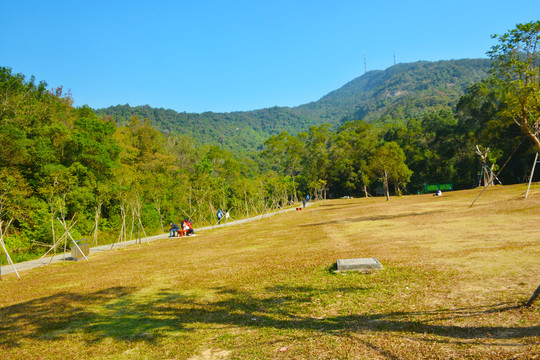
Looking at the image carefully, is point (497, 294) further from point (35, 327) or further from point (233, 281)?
point (35, 327)

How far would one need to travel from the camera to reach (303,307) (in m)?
6.29

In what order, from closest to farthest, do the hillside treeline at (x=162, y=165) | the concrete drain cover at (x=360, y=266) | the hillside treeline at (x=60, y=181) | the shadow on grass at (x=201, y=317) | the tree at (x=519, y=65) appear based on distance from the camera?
the shadow on grass at (x=201, y=317), the concrete drain cover at (x=360, y=266), the tree at (x=519, y=65), the hillside treeline at (x=60, y=181), the hillside treeline at (x=162, y=165)

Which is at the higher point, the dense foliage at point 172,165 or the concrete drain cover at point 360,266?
the dense foliage at point 172,165

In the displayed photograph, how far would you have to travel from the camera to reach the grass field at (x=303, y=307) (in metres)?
4.58

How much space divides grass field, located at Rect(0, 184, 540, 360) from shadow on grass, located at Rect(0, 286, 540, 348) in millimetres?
28

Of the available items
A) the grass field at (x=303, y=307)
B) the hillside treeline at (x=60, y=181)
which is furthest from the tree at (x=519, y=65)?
the hillside treeline at (x=60, y=181)

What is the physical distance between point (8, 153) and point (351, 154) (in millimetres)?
61537

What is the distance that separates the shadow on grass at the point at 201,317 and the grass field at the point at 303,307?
0.09ft

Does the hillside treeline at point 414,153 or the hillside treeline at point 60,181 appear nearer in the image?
the hillside treeline at point 60,181

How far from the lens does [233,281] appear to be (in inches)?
355

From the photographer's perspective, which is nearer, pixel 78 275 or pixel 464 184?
pixel 78 275

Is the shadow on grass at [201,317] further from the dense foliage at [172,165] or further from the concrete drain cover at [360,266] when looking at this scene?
the dense foliage at [172,165]

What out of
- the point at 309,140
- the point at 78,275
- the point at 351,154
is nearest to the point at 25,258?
the point at 78,275

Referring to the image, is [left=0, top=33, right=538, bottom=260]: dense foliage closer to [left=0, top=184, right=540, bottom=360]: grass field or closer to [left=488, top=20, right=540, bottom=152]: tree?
[left=488, top=20, right=540, bottom=152]: tree
